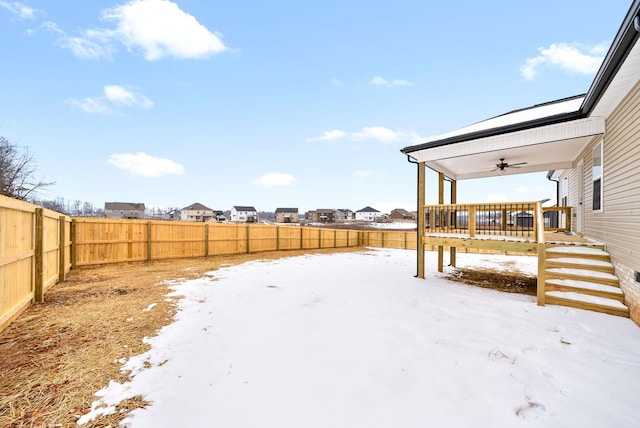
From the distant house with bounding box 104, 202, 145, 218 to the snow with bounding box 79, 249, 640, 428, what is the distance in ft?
233

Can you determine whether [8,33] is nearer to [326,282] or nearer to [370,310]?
[326,282]

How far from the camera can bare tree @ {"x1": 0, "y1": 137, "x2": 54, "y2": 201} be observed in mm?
20656

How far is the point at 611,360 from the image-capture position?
2.86 meters

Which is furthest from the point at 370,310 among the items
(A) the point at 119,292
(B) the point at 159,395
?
(A) the point at 119,292

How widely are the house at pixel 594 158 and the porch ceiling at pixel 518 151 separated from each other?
20 mm

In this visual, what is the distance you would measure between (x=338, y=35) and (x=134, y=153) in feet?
218

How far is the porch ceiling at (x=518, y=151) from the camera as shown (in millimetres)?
5323

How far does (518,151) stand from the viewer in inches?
276

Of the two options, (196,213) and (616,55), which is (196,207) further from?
(616,55)

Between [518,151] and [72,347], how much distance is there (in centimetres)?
1003

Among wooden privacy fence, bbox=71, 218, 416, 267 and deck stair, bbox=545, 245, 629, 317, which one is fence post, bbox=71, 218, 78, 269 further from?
deck stair, bbox=545, 245, 629, 317

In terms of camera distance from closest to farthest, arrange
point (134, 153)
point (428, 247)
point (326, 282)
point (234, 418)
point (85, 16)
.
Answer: point (234, 418) < point (326, 282) < point (85, 16) < point (428, 247) < point (134, 153)

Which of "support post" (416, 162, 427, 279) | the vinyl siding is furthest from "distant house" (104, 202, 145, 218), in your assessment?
the vinyl siding

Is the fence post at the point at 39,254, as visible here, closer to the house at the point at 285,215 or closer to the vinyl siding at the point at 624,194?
the vinyl siding at the point at 624,194
